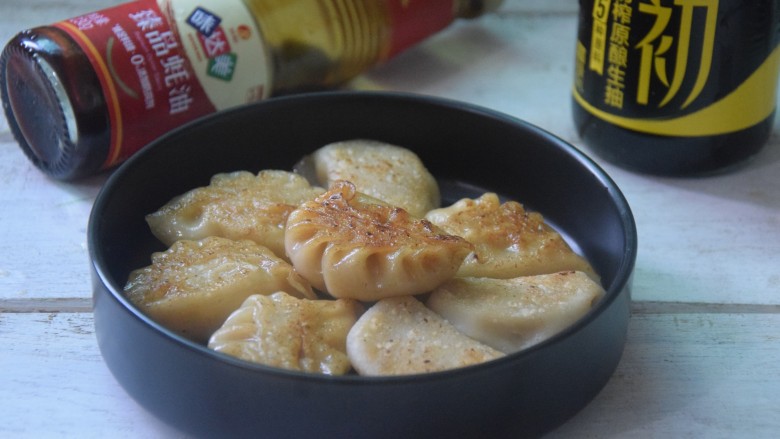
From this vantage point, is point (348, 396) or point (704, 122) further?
point (704, 122)

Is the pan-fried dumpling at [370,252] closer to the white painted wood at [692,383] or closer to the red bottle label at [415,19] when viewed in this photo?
the white painted wood at [692,383]

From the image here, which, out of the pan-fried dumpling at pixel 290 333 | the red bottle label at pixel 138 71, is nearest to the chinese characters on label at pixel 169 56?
the red bottle label at pixel 138 71

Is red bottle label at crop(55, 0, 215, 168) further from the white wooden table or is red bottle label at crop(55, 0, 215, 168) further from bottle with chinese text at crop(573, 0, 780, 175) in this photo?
bottle with chinese text at crop(573, 0, 780, 175)

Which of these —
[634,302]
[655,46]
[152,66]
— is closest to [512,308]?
[634,302]

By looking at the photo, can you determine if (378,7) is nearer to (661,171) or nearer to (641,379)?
(661,171)

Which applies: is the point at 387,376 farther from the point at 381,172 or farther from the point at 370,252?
the point at 381,172

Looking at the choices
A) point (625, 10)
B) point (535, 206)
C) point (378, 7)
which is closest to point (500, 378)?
point (535, 206)

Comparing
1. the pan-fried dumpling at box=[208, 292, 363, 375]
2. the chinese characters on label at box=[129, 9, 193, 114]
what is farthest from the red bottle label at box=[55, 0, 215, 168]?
the pan-fried dumpling at box=[208, 292, 363, 375]
